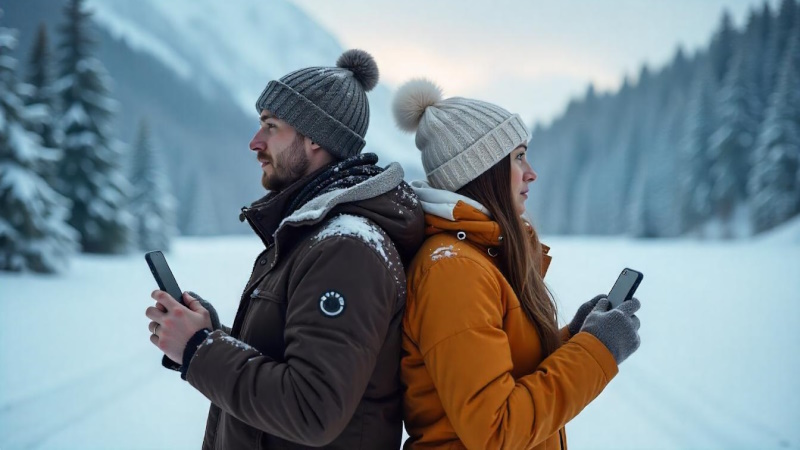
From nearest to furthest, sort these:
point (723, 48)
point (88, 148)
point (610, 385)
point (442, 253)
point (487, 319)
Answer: point (487, 319), point (442, 253), point (610, 385), point (88, 148), point (723, 48)

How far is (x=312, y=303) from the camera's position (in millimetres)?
1606

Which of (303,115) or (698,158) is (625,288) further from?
(698,158)

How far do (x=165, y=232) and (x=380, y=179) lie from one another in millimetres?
29476

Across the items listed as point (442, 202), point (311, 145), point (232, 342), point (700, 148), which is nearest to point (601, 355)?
point (442, 202)

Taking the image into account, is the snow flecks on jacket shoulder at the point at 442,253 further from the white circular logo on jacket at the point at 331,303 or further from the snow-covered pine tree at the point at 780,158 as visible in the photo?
the snow-covered pine tree at the point at 780,158

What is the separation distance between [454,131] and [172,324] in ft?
4.35

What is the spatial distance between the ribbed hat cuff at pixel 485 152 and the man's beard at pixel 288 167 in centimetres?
61

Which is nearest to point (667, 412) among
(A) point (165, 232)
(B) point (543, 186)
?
(A) point (165, 232)

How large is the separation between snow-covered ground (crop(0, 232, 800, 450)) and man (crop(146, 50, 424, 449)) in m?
1.22

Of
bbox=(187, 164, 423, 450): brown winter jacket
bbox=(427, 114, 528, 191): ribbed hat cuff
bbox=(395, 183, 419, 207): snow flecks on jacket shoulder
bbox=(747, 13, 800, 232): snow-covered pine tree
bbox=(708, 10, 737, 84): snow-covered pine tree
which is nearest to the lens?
bbox=(187, 164, 423, 450): brown winter jacket

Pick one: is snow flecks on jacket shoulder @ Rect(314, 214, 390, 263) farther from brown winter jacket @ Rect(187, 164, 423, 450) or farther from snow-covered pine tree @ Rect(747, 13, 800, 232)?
snow-covered pine tree @ Rect(747, 13, 800, 232)

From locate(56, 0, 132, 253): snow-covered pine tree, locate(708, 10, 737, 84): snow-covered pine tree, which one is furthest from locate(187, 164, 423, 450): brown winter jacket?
locate(708, 10, 737, 84): snow-covered pine tree

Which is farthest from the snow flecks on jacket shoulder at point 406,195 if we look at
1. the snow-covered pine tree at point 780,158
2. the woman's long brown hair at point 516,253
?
the snow-covered pine tree at point 780,158

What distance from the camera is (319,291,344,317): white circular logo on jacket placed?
5.20 feet
